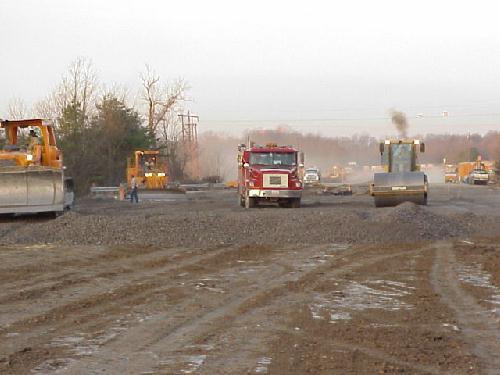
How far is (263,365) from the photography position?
275 inches

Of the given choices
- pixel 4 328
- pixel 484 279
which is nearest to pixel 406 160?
pixel 484 279

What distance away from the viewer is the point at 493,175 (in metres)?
94.3

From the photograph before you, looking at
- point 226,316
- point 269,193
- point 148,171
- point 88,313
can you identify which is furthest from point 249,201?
point 148,171

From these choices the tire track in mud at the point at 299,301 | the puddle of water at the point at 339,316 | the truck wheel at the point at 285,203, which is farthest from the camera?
the truck wheel at the point at 285,203

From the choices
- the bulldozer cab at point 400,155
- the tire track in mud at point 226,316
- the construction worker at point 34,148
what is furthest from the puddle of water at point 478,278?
the bulldozer cab at point 400,155

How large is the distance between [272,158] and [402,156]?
38.0 ft

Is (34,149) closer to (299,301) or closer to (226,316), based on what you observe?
(299,301)

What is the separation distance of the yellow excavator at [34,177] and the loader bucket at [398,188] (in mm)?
12741

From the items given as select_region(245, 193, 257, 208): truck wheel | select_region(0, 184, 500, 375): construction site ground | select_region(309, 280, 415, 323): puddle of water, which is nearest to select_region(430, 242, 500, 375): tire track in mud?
select_region(0, 184, 500, 375): construction site ground

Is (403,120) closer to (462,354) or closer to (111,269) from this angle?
(111,269)

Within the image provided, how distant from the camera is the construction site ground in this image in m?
7.32

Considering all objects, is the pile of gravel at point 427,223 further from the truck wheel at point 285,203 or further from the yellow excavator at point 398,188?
the truck wheel at point 285,203

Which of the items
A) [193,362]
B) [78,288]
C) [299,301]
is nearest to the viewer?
[193,362]

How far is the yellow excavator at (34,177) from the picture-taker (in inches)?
893
